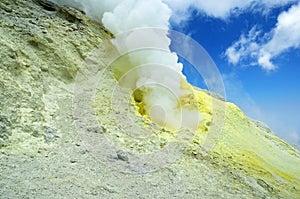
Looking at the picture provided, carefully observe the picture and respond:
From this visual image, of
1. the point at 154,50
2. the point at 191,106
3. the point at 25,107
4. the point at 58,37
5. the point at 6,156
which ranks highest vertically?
the point at 154,50

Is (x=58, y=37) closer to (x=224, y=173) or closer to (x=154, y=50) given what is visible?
(x=154, y=50)

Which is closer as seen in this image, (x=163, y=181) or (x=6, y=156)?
(x=6, y=156)

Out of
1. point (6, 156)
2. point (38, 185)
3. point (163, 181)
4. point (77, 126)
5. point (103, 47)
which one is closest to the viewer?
point (38, 185)

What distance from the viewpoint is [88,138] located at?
21938mm

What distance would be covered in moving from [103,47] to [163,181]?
17361 millimetres

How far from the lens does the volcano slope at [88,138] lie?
1770cm

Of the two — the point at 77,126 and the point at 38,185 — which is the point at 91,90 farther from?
the point at 38,185

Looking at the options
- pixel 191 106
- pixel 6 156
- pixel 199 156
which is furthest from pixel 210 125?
pixel 6 156

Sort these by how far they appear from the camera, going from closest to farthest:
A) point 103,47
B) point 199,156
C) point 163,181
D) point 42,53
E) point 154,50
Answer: point 163,181
point 199,156
point 42,53
point 103,47
point 154,50

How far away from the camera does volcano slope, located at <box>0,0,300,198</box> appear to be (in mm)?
17703

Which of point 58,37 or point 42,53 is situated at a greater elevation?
point 58,37

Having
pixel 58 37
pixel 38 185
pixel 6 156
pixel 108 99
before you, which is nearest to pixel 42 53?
pixel 58 37

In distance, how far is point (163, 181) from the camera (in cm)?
1988

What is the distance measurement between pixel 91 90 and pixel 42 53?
464 centimetres
